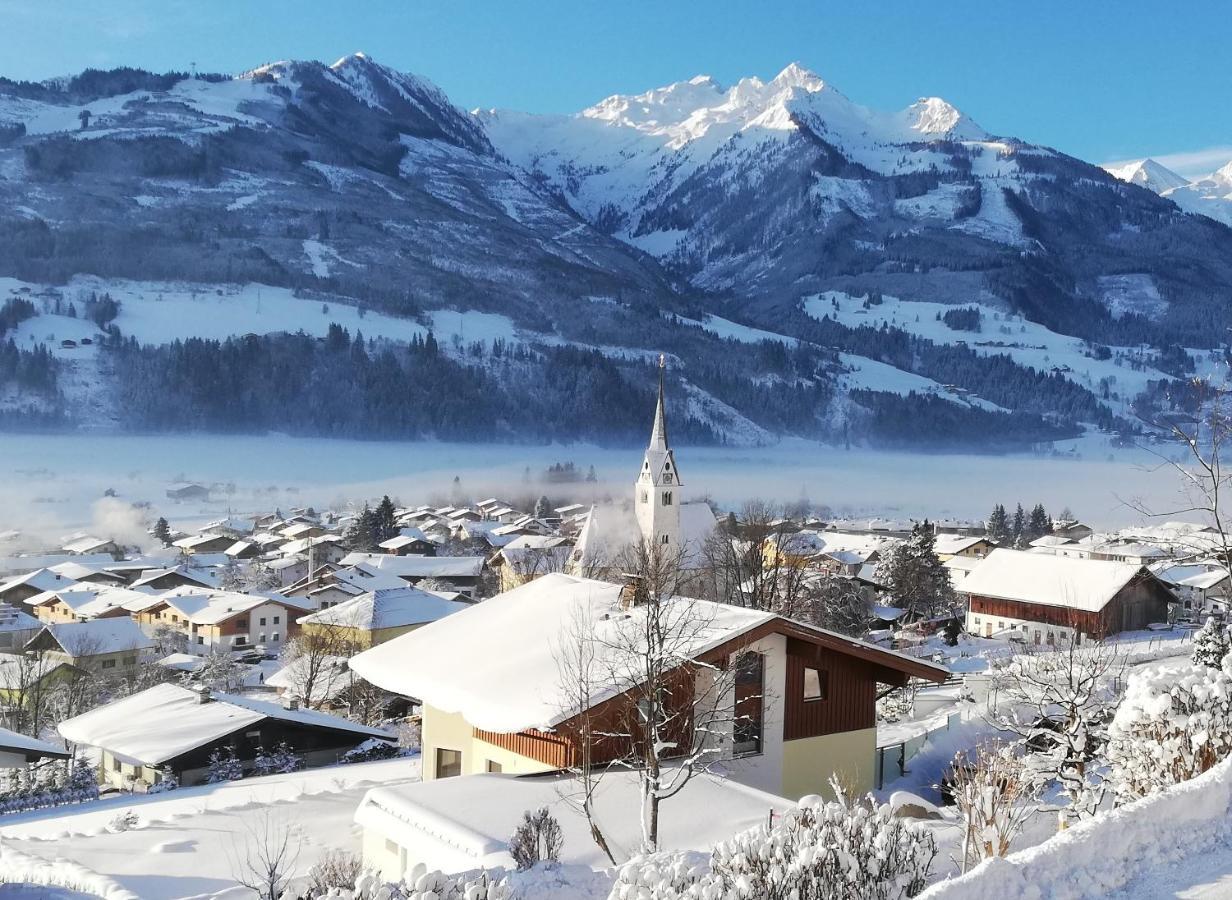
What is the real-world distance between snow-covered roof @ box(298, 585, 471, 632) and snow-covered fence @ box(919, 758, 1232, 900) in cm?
3992

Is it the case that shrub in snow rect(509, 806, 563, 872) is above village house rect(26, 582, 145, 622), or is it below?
above

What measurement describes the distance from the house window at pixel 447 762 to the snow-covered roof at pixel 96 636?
125 ft

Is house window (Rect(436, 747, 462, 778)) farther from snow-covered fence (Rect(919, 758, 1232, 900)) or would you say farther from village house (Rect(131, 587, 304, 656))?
village house (Rect(131, 587, 304, 656))

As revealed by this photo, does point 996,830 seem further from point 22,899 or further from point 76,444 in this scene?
point 76,444

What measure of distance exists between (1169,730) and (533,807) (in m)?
5.10

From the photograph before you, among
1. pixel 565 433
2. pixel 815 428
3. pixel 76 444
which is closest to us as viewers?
pixel 76 444

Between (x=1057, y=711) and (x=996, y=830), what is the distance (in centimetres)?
1369

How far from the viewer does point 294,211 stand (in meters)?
195

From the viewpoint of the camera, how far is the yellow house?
4488 cm

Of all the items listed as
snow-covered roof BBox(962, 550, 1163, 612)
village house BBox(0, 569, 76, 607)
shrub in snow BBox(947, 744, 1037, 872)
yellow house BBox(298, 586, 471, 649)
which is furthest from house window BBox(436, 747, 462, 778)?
village house BBox(0, 569, 76, 607)

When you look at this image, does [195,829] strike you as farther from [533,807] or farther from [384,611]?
[384,611]

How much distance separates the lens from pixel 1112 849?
5.94 meters

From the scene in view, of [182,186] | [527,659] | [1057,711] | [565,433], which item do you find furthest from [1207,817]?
[182,186]

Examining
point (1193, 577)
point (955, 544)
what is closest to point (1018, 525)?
point (955, 544)
